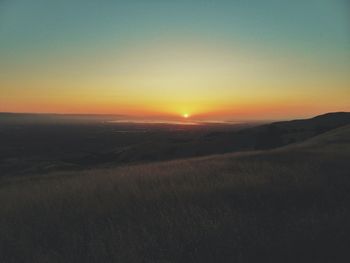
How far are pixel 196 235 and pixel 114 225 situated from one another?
144cm

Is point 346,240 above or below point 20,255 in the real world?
above

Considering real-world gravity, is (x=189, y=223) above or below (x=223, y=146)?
above

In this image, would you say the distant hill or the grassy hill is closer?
the grassy hill

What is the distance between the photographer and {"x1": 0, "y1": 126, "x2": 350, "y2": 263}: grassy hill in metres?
4.50

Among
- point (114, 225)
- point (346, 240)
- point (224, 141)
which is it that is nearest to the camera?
point (346, 240)

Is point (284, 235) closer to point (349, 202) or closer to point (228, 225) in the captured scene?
point (228, 225)

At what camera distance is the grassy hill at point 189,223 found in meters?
4.50

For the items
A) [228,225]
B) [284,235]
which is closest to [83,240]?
[228,225]

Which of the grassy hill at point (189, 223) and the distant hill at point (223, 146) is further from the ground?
the grassy hill at point (189, 223)

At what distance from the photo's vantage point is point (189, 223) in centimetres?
522

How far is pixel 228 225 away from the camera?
5.14 metres

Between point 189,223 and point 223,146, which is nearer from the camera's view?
point 189,223

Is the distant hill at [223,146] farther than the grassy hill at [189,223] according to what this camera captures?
Yes

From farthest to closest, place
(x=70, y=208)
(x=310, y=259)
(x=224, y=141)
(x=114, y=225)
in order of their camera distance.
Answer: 1. (x=224, y=141)
2. (x=70, y=208)
3. (x=114, y=225)
4. (x=310, y=259)
